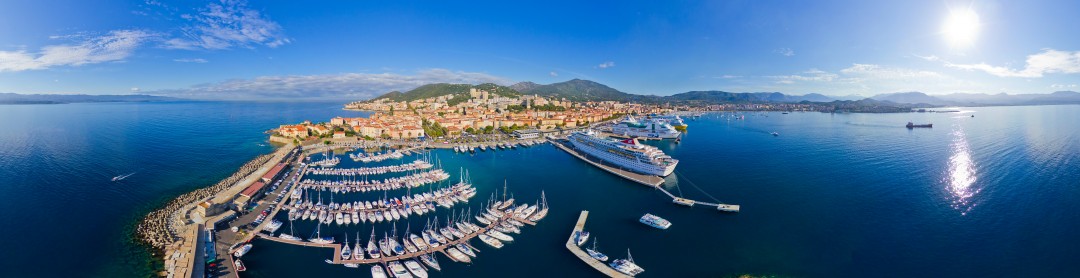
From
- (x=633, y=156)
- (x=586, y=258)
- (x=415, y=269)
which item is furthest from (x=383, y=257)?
(x=633, y=156)

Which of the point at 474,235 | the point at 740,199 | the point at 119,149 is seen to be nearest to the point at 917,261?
the point at 740,199

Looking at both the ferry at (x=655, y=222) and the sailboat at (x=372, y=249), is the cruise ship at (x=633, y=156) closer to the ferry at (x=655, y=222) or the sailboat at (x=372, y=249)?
the ferry at (x=655, y=222)

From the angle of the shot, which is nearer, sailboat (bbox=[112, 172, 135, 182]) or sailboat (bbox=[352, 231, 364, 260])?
sailboat (bbox=[352, 231, 364, 260])

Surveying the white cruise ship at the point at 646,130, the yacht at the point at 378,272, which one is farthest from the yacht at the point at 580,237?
the white cruise ship at the point at 646,130

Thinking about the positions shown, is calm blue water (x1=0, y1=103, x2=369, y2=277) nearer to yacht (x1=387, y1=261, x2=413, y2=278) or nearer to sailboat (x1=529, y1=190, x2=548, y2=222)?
yacht (x1=387, y1=261, x2=413, y2=278)

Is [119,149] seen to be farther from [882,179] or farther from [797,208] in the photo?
[882,179]

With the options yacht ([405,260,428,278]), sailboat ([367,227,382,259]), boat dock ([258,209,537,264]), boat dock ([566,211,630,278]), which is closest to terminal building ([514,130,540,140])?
boat dock ([258,209,537,264])
